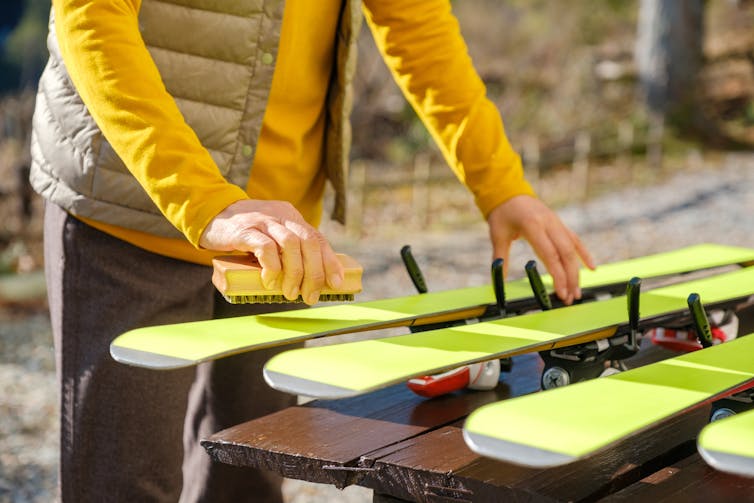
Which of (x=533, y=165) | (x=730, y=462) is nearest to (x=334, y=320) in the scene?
(x=730, y=462)

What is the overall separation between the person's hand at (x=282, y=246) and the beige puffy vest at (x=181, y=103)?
0.40 meters

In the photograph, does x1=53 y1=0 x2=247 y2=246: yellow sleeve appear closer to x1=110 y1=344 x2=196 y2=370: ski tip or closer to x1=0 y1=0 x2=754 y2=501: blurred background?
x1=110 y1=344 x2=196 y2=370: ski tip

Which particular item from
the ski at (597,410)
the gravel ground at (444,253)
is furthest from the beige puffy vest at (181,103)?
the gravel ground at (444,253)

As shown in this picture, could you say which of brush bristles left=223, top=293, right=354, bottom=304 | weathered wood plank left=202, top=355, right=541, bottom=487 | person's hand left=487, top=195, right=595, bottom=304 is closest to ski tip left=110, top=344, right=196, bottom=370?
brush bristles left=223, top=293, right=354, bottom=304

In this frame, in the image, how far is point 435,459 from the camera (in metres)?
1.41

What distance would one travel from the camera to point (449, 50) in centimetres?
209

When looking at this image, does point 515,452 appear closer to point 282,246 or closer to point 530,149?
point 282,246

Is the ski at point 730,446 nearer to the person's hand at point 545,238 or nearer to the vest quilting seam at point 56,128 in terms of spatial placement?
the person's hand at point 545,238

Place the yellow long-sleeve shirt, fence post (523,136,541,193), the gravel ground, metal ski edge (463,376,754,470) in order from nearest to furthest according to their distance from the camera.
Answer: metal ski edge (463,376,754,470)
the yellow long-sleeve shirt
the gravel ground
fence post (523,136,541,193)

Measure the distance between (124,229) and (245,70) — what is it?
1.25ft

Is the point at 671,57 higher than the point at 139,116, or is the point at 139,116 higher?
the point at 671,57

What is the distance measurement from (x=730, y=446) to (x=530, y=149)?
9705mm

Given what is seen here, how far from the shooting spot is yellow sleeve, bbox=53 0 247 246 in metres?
1.47

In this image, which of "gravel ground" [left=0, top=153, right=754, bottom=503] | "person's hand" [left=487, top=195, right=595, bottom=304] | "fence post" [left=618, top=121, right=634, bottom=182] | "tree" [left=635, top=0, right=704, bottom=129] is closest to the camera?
"person's hand" [left=487, top=195, right=595, bottom=304]
